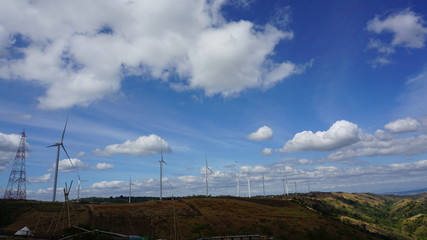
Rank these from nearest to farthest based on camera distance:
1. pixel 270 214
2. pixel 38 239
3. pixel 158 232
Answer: pixel 38 239 < pixel 158 232 < pixel 270 214

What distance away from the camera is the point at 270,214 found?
86188mm

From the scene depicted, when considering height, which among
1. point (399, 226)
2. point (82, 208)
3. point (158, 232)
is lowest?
point (399, 226)

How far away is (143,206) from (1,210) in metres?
36.7

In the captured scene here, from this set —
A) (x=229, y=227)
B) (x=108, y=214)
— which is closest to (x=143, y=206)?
(x=108, y=214)

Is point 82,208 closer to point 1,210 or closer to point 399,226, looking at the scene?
point 1,210

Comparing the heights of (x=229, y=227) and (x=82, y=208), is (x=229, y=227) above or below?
below

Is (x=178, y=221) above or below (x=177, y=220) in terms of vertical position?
below

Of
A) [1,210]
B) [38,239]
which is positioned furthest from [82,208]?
[38,239]

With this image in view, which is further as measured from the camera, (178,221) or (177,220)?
(178,221)

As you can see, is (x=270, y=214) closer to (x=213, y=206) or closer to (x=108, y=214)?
(x=213, y=206)

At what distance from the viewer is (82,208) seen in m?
80.0

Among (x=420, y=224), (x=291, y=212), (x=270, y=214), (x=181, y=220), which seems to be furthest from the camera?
(x=420, y=224)

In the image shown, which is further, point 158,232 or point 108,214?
point 108,214

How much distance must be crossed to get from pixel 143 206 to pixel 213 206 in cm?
2007
